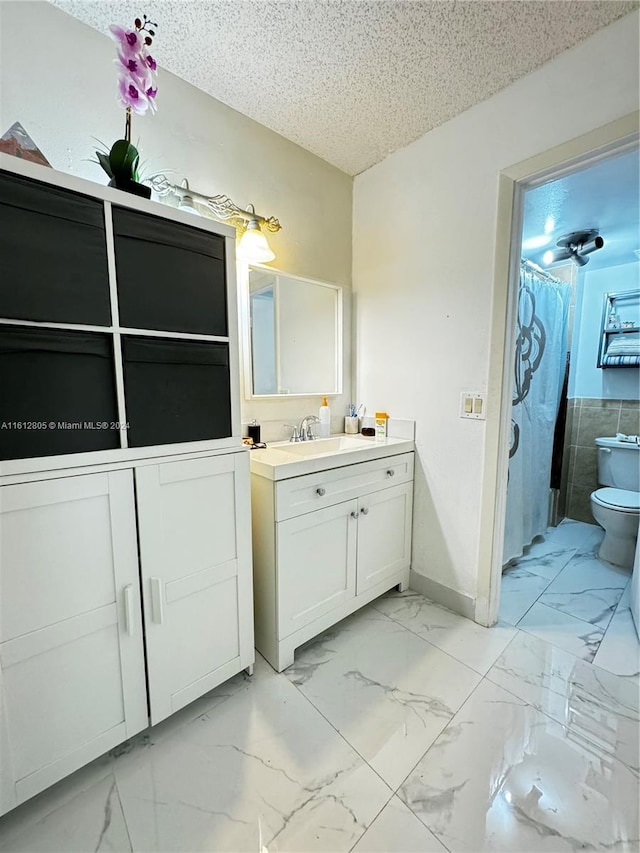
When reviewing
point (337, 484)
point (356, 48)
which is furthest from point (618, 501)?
point (356, 48)

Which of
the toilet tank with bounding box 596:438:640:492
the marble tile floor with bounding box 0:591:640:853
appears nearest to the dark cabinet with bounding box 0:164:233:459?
the marble tile floor with bounding box 0:591:640:853

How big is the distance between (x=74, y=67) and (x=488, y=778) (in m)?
2.77

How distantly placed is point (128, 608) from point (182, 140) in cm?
185

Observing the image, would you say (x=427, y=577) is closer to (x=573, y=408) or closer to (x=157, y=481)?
(x=157, y=481)

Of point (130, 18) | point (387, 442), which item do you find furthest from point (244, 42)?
point (387, 442)

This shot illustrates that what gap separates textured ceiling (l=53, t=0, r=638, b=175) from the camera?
122 centimetres

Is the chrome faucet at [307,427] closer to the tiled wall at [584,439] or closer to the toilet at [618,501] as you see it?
the toilet at [618,501]

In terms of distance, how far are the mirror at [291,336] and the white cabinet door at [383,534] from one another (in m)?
0.74

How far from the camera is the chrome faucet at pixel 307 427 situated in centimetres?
203

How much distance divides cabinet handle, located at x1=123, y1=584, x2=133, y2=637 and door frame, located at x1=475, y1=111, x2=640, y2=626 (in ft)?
5.04

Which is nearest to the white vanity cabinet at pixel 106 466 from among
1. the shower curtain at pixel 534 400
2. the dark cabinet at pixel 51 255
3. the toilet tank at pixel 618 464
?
the dark cabinet at pixel 51 255

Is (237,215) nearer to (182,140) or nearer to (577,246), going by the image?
(182,140)

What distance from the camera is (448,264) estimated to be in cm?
178

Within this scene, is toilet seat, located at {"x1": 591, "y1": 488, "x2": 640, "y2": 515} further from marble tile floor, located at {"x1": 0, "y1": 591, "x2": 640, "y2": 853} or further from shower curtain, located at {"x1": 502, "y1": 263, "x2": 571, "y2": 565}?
marble tile floor, located at {"x1": 0, "y1": 591, "x2": 640, "y2": 853}
